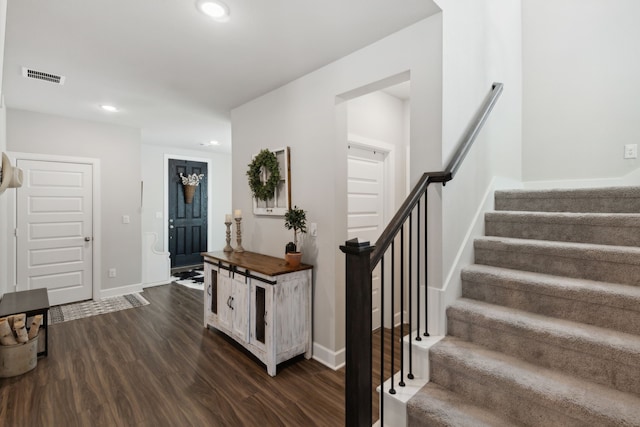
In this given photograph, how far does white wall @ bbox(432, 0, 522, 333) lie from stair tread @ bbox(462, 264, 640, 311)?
0.59ft

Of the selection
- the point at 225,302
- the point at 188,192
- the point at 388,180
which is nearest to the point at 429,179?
the point at 388,180

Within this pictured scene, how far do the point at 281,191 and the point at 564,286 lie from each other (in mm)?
2421

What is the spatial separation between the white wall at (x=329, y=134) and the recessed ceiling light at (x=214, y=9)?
0.99 meters

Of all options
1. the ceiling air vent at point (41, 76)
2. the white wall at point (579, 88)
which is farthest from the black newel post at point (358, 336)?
the ceiling air vent at point (41, 76)

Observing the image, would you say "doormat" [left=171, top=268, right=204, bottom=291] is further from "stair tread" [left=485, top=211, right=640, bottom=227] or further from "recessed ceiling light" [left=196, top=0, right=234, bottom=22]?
"stair tread" [left=485, top=211, right=640, bottom=227]

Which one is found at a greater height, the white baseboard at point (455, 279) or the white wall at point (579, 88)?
the white wall at point (579, 88)

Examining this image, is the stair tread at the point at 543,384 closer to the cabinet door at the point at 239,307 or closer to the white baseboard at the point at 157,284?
the cabinet door at the point at 239,307

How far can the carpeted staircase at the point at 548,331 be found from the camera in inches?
52.1

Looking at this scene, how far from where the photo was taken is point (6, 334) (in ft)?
8.25

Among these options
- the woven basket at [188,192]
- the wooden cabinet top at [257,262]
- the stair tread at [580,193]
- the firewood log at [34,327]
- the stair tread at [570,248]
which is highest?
the woven basket at [188,192]

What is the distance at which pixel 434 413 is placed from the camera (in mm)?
1449

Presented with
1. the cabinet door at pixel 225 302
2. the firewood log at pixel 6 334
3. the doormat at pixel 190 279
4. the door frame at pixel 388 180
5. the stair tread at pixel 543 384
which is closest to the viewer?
the stair tread at pixel 543 384

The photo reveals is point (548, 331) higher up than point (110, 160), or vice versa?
point (110, 160)

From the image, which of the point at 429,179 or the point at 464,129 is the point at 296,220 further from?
the point at 464,129
